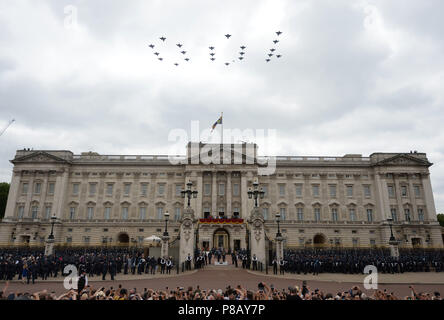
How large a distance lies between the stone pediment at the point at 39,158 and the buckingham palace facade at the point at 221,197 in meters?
0.21

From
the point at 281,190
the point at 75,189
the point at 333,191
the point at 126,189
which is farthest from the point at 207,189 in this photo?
the point at 75,189

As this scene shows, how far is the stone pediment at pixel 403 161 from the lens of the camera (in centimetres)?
5778

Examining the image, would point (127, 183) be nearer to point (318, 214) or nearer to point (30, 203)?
point (30, 203)

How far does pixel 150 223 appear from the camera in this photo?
57.0 m

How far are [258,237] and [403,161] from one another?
47.4 metres

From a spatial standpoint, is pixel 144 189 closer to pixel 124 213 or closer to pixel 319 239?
pixel 124 213

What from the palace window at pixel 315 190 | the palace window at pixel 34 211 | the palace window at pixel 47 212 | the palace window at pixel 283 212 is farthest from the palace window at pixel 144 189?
the palace window at pixel 315 190

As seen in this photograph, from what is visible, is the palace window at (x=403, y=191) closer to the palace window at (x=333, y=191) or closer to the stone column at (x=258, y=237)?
the palace window at (x=333, y=191)

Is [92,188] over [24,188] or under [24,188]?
over

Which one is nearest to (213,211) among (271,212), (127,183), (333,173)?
(271,212)

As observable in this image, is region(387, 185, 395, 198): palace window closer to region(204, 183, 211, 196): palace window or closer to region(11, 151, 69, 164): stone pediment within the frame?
region(204, 183, 211, 196): palace window

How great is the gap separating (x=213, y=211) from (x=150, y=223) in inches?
521

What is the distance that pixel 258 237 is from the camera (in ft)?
88.5
